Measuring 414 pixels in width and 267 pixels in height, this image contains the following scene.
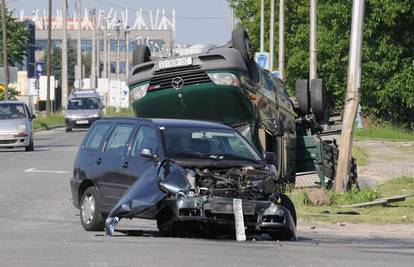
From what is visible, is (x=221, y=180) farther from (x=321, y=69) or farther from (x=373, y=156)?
(x=321, y=69)

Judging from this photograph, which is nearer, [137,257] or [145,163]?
[137,257]

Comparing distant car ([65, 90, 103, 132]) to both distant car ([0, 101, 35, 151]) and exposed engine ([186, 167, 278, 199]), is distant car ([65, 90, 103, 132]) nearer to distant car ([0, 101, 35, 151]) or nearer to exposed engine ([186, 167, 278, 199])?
distant car ([0, 101, 35, 151])

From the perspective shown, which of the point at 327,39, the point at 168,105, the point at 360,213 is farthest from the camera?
the point at 327,39

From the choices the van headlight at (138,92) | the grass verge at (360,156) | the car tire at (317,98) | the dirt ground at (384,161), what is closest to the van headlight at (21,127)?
the grass verge at (360,156)

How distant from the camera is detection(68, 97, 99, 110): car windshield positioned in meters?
60.8

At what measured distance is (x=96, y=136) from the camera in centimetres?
1655

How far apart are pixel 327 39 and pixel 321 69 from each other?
3.00m

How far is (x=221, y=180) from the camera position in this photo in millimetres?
13852

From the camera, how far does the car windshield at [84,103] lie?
60844 millimetres

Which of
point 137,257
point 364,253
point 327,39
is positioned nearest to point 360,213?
point 364,253

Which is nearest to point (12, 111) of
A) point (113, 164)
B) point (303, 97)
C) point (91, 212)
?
point (303, 97)

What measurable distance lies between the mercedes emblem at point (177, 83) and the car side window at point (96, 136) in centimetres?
350

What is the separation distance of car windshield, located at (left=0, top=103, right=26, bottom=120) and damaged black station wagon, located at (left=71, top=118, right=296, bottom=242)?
21783 mm

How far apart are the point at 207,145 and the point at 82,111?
152 feet
